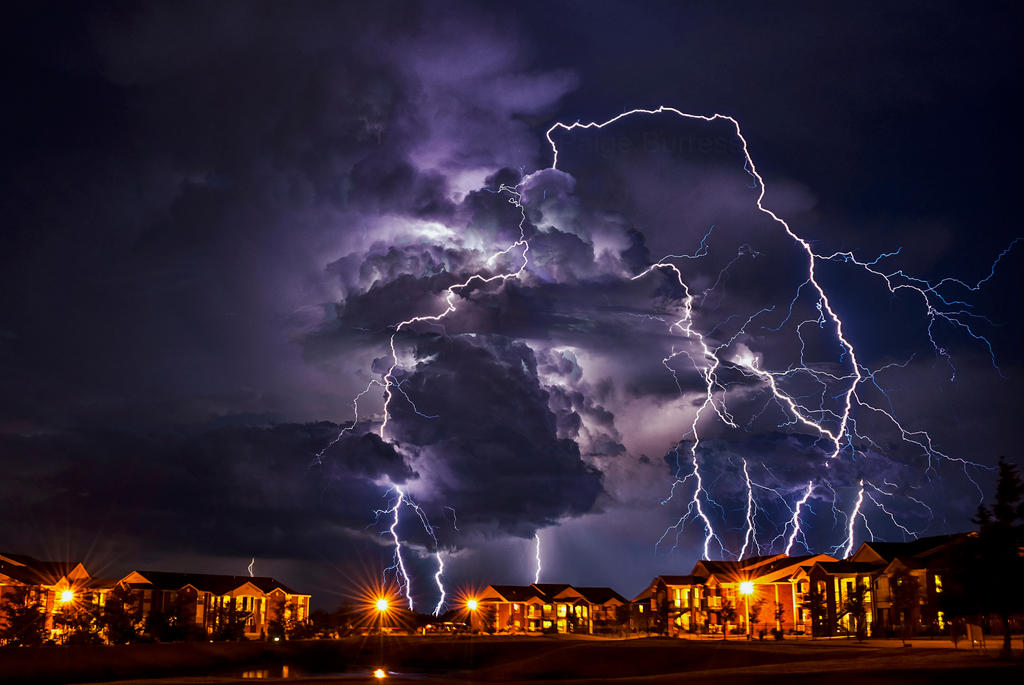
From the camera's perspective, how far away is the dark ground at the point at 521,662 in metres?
26.5

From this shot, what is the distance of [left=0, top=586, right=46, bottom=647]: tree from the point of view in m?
52.1

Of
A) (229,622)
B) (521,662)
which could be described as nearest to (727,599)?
(521,662)

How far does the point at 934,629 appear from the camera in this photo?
44594mm

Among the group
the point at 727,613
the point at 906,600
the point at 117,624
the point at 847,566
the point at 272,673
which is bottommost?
the point at 272,673

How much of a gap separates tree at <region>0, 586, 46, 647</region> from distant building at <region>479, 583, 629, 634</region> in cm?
4248

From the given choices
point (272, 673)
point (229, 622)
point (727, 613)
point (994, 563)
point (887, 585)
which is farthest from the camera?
point (229, 622)

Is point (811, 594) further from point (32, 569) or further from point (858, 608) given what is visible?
point (32, 569)

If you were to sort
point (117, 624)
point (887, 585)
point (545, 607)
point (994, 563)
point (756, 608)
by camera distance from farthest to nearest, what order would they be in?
1. point (545, 607)
2. point (756, 608)
3. point (117, 624)
4. point (887, 585)
5. point (994, 563)

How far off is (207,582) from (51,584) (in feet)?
54.0

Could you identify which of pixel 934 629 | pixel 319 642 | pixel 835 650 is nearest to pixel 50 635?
pixel 319 642

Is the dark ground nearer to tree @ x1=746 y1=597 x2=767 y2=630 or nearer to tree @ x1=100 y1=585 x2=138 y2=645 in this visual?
tree @ x1=100 y1=585 x2=138 y2=645

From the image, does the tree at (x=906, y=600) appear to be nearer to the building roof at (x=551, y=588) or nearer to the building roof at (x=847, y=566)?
the building roof at (x=847, y=566)

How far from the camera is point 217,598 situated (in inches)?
3145

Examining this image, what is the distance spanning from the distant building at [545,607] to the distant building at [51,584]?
34.1m
